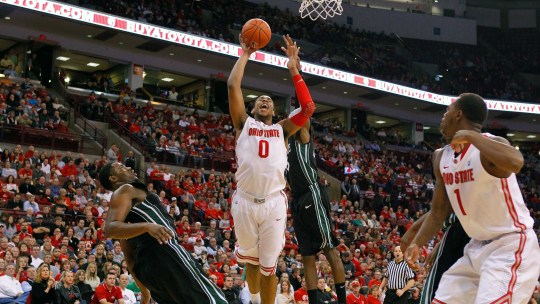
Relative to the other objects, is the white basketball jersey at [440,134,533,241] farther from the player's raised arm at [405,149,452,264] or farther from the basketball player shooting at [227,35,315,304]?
the basketball player shooting at [227,35,315,304]

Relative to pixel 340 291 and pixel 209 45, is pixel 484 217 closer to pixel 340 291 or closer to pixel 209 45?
pixel 340 291

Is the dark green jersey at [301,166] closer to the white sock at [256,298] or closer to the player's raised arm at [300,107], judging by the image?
the player's raised arm at [300,107]

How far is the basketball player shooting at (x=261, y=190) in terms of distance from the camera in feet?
24.6

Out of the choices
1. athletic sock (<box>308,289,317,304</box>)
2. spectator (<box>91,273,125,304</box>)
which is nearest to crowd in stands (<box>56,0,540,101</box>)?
spectator (<box>91,273,125,304</box>)

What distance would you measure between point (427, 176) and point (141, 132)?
1586cm

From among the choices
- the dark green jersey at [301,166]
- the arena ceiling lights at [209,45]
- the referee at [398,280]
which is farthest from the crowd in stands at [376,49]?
the dark green jersey at [301,166]

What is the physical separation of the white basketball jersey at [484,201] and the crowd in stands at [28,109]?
19.8 m

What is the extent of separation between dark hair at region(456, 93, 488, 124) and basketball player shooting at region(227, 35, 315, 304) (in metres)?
2.45

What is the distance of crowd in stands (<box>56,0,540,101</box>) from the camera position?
32125 mm

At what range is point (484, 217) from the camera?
5066mm

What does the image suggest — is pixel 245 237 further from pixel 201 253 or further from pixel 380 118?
pixel 380 118

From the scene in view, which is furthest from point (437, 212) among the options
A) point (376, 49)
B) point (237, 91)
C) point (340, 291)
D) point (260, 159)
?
point (376, 49)

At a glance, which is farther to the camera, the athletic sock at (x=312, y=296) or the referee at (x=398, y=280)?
the referee at (x=398, y=280)

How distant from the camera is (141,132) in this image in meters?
26.3
